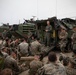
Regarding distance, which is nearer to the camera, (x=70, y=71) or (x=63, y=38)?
(x=70, y=71)

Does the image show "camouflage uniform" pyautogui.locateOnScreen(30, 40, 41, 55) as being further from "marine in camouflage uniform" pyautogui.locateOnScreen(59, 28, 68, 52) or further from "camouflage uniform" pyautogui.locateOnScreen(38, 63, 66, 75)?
"camouflage uniform" pyautogui.locateOnScreen(38, 63, 66, 75)

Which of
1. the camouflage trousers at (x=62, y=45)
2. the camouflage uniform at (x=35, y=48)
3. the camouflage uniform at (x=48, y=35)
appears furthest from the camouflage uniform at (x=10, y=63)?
the camouflage uniform at (x=48, y=35)

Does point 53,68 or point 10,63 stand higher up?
point 53,68

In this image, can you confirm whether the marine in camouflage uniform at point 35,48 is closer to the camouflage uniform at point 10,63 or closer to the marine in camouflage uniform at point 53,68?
the camouflage uniform at point 10,63

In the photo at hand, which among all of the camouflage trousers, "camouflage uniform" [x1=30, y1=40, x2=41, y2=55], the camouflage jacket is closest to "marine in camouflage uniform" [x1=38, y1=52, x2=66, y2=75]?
the camouflage jacket

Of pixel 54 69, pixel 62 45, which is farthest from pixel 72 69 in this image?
pixel 62 45

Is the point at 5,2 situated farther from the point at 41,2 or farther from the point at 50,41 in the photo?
the point at 50,41

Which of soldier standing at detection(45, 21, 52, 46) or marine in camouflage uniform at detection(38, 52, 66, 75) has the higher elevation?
soldier standing at detection(45, 21, 52, 46)

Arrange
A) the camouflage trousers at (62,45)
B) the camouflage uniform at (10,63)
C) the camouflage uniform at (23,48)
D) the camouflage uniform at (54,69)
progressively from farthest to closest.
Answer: the camouflage trousers at (62,45), the camouflage uniform at (23,48), the camouflage uniform at (10,63), the camouflage uniform at (54,69)

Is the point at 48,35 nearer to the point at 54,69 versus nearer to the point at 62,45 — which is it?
the point at 62,45

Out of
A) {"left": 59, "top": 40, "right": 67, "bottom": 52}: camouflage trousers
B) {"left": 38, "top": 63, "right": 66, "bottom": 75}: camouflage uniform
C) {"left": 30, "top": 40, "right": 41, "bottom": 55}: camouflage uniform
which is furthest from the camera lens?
{"left": 59, "top": 40, "right": 67, "bottom": 52}: camouflage trousers

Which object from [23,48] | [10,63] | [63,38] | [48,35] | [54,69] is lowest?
[10,63]

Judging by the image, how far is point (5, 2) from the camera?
1923cm

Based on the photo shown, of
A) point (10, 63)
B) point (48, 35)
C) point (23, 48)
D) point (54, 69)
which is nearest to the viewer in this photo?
point (54, 69)
